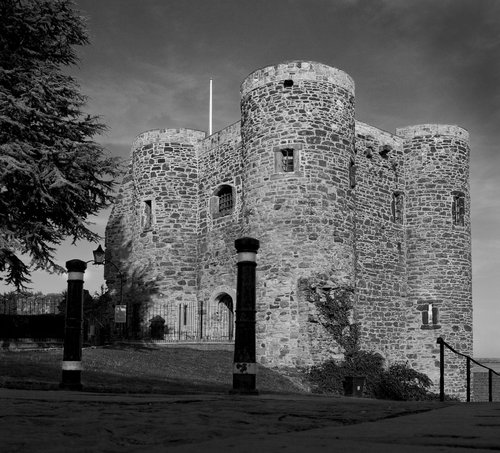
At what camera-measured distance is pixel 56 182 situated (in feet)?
56.7

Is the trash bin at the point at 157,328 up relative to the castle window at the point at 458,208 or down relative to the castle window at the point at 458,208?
down

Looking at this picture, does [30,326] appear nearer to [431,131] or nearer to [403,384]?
[403,384]

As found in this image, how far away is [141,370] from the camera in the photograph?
632 inches

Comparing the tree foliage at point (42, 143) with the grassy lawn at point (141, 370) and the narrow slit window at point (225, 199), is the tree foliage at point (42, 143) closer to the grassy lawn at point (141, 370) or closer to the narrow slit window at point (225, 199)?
the grassy lawn at point (141, 370)

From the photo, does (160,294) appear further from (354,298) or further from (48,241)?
(48,241)

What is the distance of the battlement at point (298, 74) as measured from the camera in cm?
2403

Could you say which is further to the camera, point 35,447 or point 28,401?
point 28,401

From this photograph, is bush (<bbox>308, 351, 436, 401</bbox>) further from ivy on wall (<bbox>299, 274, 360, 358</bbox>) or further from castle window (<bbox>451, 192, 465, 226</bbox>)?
castle window (<bbox>451, 192, 465, 226</bbox>)

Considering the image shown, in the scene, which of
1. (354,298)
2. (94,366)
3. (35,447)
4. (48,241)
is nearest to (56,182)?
(48,241)

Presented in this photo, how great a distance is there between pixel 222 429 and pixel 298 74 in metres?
21.0

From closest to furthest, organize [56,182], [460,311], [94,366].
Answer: [94,366] → [56,182] → [460,311]

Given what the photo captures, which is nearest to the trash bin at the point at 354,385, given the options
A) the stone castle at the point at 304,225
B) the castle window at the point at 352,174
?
the stone castle at the point at 304,225

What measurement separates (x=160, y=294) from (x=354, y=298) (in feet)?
24.9

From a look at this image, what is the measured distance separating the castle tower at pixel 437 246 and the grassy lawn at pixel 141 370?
321 inches
